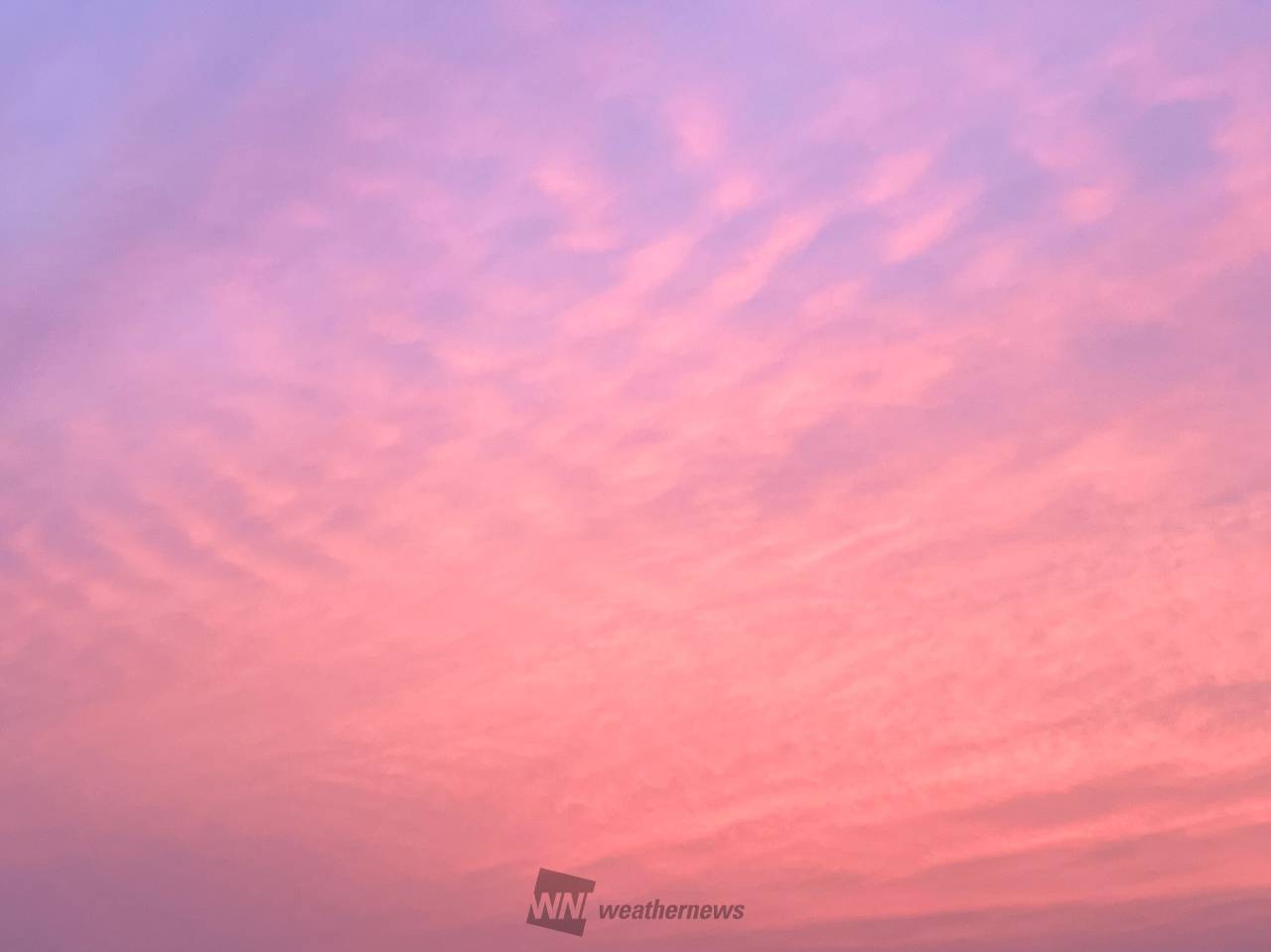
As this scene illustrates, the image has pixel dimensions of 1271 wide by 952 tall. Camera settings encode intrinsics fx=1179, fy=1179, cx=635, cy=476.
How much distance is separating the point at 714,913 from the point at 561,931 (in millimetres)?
8579

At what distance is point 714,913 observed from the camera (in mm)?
58500

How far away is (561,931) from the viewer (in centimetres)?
6141
